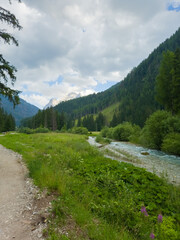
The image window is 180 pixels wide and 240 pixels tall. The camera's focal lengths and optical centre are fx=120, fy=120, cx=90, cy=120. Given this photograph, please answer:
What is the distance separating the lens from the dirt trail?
2953 millimetres

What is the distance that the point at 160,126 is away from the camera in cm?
2092

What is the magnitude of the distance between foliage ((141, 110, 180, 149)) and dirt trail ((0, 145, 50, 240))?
2127cm

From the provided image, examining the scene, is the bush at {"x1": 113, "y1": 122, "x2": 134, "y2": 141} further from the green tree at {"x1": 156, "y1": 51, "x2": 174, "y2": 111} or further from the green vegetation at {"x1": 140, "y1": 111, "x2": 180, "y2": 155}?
the green tree at {"x1": 156, "y1": 51, "x2": 174, "y2": 111}

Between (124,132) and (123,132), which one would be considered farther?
(123,132)

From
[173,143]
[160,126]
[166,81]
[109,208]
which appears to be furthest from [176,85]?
[109,208]

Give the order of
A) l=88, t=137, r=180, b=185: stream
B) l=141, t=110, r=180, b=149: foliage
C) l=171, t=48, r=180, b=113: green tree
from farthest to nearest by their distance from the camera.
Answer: l=171, t=48, r=180, b=113: green tree → l=141, t=110, r=180, b=149: foliage → l=88, t=137, r=180, b=185: stream

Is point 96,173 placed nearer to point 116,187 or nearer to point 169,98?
point 116,187

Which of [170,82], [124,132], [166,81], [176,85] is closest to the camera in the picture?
[176,85]

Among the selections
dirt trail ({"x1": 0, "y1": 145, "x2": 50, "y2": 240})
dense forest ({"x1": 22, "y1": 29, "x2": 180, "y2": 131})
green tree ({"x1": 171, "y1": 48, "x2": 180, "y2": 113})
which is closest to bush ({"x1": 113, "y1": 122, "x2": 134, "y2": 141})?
dense forest ({"x1": 22, "y1": 29, "x2": 180, "y2": 131})

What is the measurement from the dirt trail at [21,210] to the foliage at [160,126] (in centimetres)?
2127

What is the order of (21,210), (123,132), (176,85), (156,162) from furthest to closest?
(123,132)
(176,85)
(156,162)
(21,210)

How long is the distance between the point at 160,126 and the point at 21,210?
22.5m

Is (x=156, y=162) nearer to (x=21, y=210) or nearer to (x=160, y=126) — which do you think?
(x=160, y=126)

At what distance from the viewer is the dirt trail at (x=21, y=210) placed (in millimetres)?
2953
